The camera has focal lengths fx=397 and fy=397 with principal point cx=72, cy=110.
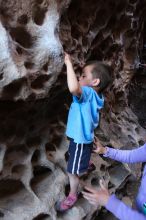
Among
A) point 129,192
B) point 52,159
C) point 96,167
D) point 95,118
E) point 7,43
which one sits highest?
point 7,43

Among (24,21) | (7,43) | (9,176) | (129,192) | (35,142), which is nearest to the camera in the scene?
(7,43)

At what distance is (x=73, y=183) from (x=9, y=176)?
A: 0.96 ft

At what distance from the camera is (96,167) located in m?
2.10

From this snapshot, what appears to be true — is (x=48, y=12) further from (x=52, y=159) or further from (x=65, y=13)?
(x=52, y=159)

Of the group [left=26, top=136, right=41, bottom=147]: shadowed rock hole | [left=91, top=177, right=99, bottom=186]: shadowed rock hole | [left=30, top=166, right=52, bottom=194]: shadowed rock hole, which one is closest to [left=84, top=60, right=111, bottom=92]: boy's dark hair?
[left=26, top=136, right=41, bottom=147]: shadowed rock hole

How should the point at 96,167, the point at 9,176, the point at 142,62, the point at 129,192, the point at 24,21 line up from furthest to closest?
1. the point at 142,62
2. the point at 129,192
3. the point at 96,167
4. the point at 9,176
5. the point at 24,21

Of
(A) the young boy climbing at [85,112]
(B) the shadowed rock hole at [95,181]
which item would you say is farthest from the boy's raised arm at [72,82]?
(B) the shadowed rock hole at [95,181]

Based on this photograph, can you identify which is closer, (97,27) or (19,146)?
(19,146)

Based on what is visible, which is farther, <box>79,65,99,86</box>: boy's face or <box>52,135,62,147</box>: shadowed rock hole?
<box>52,135,62,147</box>: shadowed rock hole

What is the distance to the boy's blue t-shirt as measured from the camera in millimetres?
1603

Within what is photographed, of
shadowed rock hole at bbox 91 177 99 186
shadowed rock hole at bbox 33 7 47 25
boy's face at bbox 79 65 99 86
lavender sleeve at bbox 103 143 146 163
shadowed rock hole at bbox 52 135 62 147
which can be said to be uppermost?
shadowed rock hole at bbox 33 7 47 25

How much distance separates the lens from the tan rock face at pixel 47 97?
1.51m

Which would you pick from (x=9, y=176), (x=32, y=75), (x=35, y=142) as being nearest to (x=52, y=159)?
(x=35, y=142)

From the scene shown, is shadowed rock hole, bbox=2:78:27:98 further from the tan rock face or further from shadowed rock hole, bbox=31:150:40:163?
shadowed rock hole, bbox=31:150:40:163
